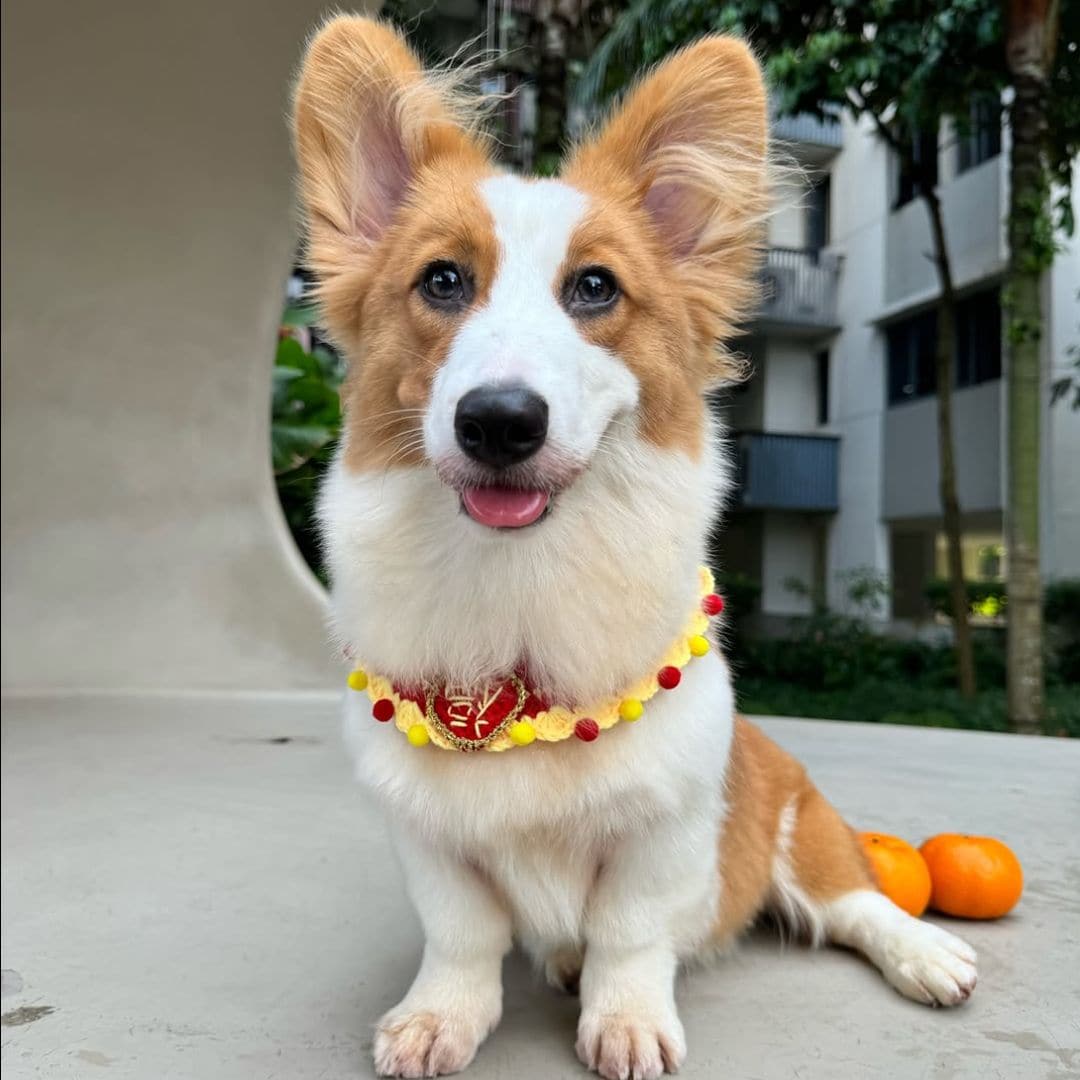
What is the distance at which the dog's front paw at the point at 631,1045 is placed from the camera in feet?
4.67

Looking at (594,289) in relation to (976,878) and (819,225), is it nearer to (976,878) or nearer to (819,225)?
(976,878)

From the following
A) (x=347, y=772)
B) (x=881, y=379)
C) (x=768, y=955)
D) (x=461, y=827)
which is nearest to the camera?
(x=461, y=827)

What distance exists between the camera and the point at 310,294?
1.76m

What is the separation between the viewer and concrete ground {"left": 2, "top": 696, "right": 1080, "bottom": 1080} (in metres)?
1.55

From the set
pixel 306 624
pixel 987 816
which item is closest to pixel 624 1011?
pixel 987 816

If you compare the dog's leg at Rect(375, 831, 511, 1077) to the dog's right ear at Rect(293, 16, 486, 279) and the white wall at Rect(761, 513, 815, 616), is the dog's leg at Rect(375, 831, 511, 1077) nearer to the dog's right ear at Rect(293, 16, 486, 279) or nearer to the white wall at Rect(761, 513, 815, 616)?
the dog's right ear at Rect(293, 16, 486, 279)

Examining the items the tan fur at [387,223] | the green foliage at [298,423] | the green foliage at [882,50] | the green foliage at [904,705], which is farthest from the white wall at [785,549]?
the tan fur at [387,223]

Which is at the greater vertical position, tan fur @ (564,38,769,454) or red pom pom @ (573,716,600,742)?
tan fur @ (564,38,769,454)

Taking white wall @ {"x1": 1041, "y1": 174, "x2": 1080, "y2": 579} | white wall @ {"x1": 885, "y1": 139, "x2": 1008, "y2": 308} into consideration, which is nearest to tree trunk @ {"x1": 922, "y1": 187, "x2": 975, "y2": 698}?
white wall @ {"x1": 1041, "y1": 174, "x2": 1080, "y2": 579}

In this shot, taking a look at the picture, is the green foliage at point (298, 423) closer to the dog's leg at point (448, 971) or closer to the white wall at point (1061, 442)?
the dog's leg at point (448, 971)

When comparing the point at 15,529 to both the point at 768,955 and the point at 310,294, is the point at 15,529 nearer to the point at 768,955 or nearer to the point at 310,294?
the point at 310,294

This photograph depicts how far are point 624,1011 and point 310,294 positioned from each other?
1.34 meters

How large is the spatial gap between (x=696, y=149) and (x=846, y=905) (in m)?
1.44

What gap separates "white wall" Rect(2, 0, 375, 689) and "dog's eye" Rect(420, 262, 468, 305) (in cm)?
368
